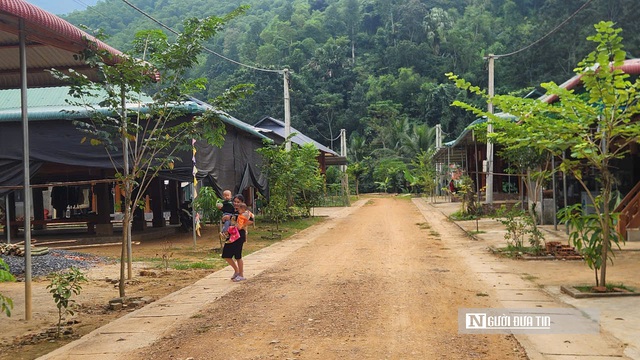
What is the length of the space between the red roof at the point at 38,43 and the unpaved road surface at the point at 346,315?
3802mm

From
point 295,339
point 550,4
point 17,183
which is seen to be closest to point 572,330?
point 295,339

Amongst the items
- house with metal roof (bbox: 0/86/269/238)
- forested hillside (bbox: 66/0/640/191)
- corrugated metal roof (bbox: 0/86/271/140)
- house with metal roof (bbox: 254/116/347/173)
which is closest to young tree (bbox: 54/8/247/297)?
house with metal roof (bbox: 0/86/269/238)

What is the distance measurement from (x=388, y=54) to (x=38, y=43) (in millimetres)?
61960

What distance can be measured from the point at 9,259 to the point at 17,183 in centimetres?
498

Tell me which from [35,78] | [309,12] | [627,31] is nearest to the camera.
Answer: [35,78]

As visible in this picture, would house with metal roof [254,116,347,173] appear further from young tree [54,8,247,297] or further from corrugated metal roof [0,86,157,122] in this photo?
young tree [54,8,247,297]

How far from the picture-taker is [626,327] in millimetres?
6219

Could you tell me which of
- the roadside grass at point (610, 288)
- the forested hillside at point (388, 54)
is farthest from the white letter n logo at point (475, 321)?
the forested hillside at point (388, 54)

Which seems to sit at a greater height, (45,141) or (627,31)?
(627,31)

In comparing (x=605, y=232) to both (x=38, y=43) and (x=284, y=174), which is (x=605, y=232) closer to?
(x=38, y=43)

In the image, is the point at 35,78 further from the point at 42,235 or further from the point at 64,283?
the point at 42,235

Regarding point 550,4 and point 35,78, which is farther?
point 550,4

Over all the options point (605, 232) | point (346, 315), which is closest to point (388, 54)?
Answer: point (605, 232)

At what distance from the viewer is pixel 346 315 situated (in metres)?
7.06
